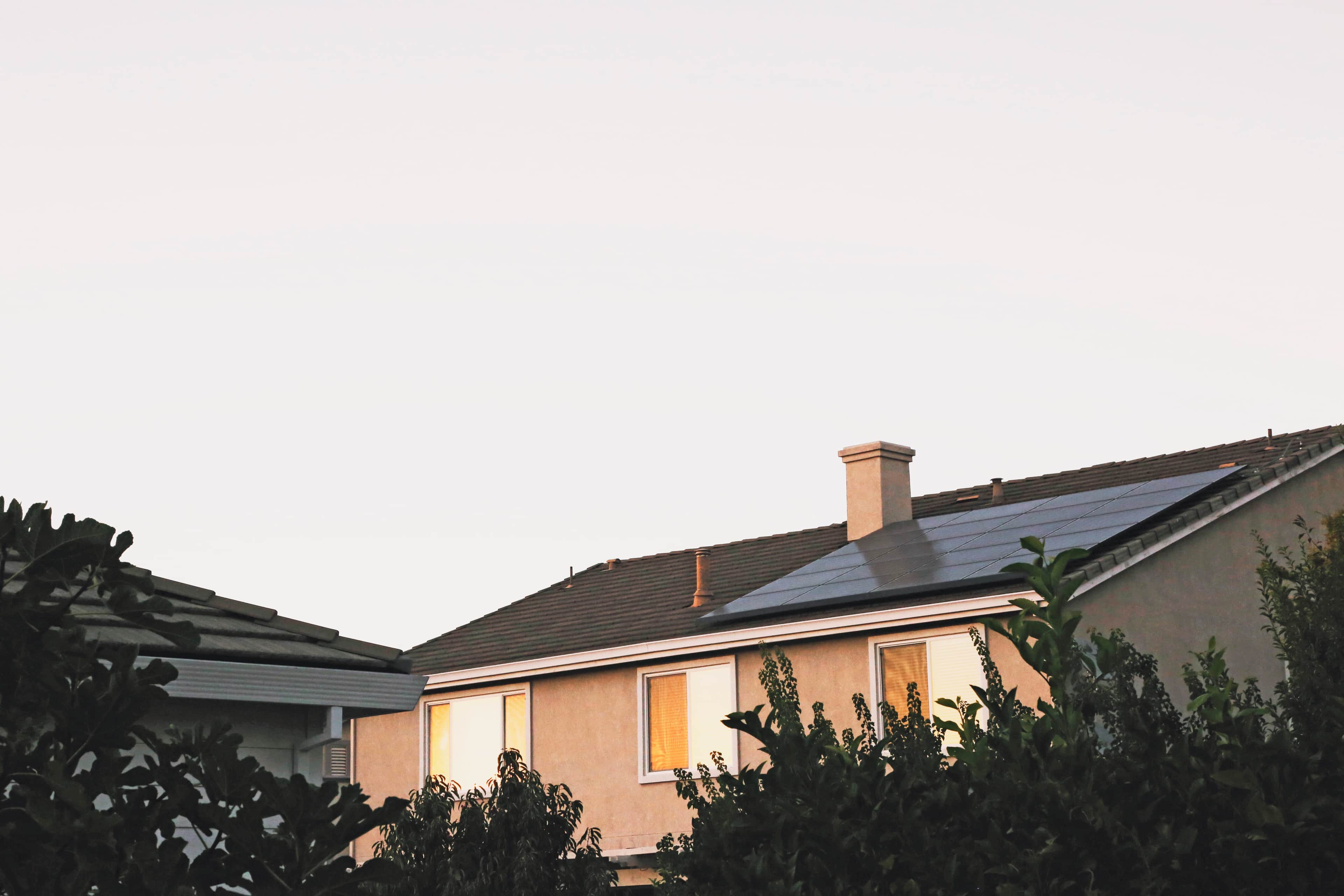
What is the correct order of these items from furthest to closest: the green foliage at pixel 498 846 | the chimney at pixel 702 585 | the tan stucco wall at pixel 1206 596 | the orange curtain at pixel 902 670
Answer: the chimney at pixel 702 585
the orange curtain at pixel 902 670
the tan stucco wall at pixel 1206 596
the green foliage at pixel 498 846

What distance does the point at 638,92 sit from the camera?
2141 centimetres

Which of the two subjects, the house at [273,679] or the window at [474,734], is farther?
the window at [474,734]

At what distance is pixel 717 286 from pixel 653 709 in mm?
6929

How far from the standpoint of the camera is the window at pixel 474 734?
27.7m

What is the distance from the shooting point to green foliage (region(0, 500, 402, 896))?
11.9ft

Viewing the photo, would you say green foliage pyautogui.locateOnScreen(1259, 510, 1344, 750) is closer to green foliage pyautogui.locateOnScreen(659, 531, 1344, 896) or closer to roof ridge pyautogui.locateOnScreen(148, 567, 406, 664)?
green foliage pyautogui.locateOnScreen(659, 531, 1344, 896)

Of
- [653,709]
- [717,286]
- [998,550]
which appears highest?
[717,286]

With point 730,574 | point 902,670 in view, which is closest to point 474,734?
point 730,574

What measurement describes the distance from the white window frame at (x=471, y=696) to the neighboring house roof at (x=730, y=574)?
1.72 ft

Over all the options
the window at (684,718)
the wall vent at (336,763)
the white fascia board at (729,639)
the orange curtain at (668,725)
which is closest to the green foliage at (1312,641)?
the wall vent at (336,763)

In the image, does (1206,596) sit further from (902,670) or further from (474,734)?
(474,734)

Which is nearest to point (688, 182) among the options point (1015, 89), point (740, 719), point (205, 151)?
point (1015, 89)

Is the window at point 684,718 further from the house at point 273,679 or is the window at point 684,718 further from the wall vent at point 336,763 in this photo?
the house at point 273,679

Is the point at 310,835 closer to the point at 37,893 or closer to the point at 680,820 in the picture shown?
the point at 37,893
